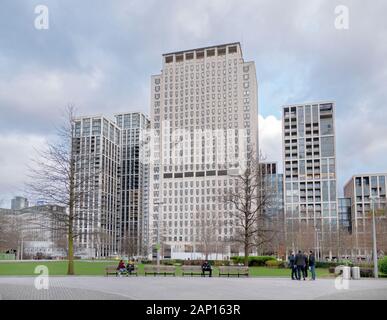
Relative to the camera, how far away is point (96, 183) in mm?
40062

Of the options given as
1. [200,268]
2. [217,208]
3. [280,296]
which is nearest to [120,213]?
[217,208]

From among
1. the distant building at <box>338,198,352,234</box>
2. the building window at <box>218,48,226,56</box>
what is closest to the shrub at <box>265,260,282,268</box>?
the distant building at <box>338,198,352,234</box>

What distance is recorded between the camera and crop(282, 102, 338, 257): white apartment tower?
466ft

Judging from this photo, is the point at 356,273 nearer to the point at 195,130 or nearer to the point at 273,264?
the point at 273,264

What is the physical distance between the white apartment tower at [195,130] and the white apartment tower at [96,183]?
16.0 meters

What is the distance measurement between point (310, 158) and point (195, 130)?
132ft

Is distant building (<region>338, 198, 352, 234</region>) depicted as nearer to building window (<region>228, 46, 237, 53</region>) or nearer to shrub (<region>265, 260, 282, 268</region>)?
building window (<region>228, 46, 237, 53</region>)

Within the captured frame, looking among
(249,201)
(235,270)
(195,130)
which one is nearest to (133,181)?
(195,130)

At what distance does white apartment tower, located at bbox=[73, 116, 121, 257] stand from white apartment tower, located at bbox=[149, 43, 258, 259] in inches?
628
